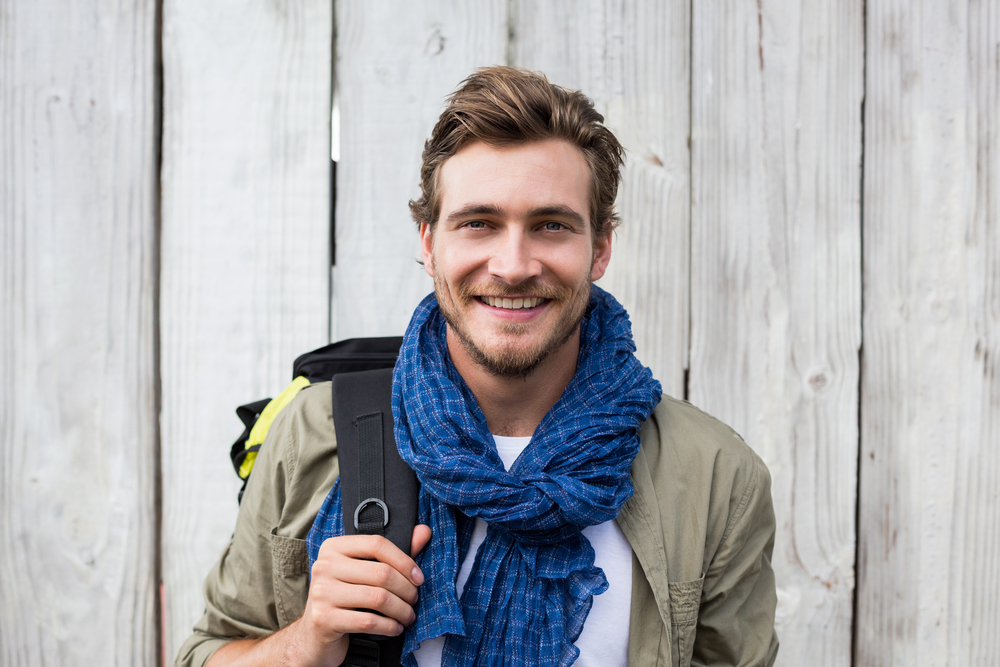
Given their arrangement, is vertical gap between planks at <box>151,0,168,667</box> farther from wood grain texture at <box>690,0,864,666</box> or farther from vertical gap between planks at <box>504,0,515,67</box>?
wood grain texture at <box>690,0,864,666</box>

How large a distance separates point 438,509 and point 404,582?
0.56ft

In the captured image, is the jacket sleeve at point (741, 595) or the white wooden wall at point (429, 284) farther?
the white wooden wall at point (429, 284)

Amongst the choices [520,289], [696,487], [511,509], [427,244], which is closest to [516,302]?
[520,289]

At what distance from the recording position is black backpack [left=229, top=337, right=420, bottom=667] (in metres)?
1.23

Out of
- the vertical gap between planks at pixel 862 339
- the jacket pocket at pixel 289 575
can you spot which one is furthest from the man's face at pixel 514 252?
the vertical gap between planks at pixel 862 339

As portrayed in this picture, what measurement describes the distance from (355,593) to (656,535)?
615mm

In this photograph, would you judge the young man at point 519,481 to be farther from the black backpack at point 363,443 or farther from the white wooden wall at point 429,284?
the white wooden wall at point 429,284

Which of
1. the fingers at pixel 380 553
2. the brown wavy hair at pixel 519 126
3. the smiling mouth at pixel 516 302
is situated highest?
the brown wavy hair at pixel 519 126

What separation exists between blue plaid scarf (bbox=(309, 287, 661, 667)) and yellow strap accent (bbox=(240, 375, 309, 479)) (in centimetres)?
28

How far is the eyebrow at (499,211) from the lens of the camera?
1355mm

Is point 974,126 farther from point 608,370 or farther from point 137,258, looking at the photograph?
point 137,258

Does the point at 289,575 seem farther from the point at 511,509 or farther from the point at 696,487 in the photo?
the point at 696,487

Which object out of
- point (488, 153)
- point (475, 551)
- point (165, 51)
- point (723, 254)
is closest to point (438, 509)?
point (475, 551)

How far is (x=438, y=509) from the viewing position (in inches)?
50.9
